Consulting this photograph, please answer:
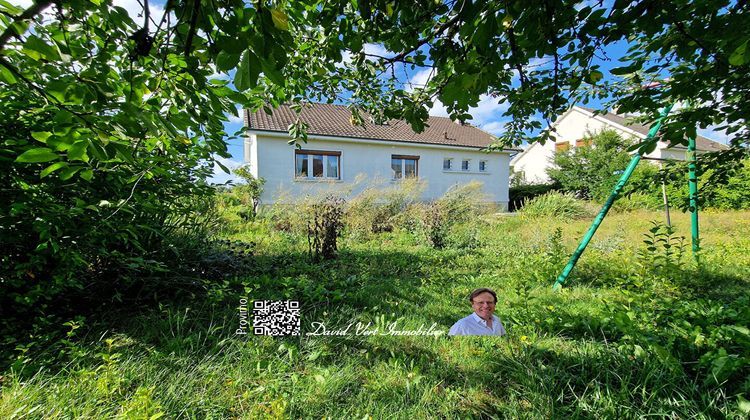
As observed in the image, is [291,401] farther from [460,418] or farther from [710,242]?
[710,242]

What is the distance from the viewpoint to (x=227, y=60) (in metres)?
0.87

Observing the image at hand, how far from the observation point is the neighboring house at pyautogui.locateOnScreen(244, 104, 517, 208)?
1145 centimetres

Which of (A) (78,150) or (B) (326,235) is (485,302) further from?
(B) (326,235)

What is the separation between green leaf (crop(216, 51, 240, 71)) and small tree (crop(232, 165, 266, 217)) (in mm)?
9897

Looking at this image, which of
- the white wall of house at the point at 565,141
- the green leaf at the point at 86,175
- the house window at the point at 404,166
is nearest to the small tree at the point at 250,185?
the house window at the point at 404,166

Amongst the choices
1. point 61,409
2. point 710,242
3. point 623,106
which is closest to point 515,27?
point 623,106

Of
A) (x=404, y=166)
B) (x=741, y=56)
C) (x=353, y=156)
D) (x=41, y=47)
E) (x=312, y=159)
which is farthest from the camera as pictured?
(x=404, y=166)

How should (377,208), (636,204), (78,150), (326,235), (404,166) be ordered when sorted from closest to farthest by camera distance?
(78,150)
(326,235)
(377,208)
(636,204)
(404,166)

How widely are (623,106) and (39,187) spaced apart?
3.98m

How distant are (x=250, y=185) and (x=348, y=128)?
17.4 feet

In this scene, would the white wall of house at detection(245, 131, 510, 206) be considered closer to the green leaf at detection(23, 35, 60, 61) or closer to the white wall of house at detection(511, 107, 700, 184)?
the white wall of house at detection(511, 107, 700, 184)

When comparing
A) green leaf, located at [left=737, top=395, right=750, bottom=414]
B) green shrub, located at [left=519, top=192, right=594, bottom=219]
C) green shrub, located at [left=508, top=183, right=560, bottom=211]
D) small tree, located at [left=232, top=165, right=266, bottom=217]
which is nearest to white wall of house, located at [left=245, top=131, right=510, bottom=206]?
small tree, located at [left=232, top=165, right=266, bottom=217]

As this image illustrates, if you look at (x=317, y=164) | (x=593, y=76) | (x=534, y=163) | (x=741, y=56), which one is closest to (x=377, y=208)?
(x=317, y=164)

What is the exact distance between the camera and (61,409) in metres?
1.43
